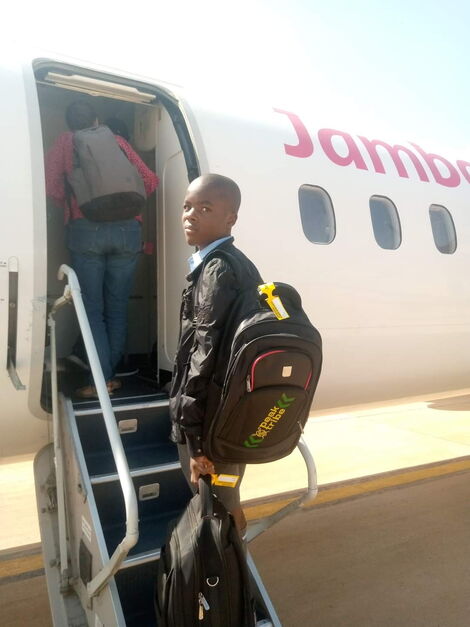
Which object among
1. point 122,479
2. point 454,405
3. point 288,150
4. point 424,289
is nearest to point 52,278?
point 288,150

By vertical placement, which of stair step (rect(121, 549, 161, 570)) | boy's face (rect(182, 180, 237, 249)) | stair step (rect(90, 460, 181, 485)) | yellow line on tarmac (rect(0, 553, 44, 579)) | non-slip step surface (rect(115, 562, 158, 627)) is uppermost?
boy's face (rect(182, 180, 237, 249))

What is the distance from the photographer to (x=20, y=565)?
4344 millimetres

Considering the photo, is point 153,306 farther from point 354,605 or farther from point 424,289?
point 354,605

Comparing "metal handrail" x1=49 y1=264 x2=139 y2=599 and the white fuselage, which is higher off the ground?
the white fuselage

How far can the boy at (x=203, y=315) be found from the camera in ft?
6.57

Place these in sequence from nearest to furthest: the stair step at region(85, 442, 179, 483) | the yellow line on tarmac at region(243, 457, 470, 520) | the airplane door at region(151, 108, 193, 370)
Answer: the stair step at region(85, 442, 179, 483) → the airplane door at region(151, 108, 193, 370) → the yellow line on tarmac at region(243, 457, 470, 520)

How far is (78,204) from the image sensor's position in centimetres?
317

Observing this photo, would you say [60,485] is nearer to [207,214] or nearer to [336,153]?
[207,214]

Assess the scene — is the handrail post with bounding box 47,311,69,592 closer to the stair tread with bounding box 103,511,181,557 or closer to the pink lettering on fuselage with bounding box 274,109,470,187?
the stair tread with bounding box 103,511,181,557

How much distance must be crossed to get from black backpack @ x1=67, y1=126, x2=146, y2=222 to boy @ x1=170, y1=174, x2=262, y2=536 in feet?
3.07

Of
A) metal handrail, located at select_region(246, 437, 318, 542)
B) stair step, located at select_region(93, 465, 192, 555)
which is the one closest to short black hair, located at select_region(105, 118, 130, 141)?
stair step, located at select_region(93, 465, 192, 555)

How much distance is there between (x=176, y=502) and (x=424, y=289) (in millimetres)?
2766

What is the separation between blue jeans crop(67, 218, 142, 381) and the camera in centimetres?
330

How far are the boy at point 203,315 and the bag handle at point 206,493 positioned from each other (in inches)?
1.3
